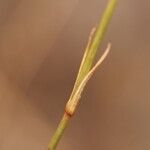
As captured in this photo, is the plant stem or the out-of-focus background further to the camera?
the out-of-focus background

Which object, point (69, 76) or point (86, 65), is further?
point (69, 76)

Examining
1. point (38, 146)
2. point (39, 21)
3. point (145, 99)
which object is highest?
point (39, 21)

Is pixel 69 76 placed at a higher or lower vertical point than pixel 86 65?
lower

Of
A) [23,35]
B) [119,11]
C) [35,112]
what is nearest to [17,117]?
[35,112]

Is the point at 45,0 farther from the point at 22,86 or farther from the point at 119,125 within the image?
the point at 119,125

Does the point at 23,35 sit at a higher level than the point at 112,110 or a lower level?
higher

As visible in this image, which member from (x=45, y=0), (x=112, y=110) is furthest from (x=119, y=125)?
(x=45, y=0)

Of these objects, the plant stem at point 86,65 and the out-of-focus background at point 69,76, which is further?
the out-of-focus background at point 69,76
